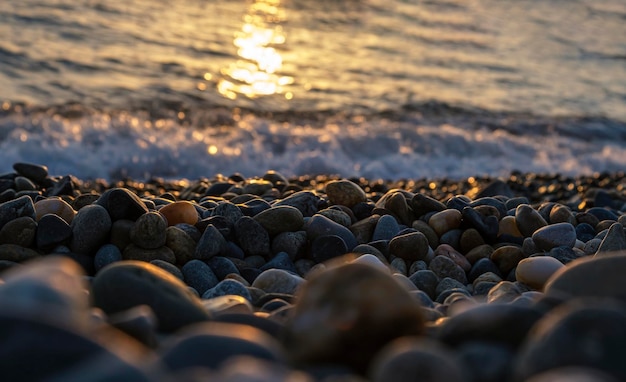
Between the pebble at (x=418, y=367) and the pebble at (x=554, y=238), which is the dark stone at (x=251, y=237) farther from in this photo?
the pebble at (x=418, y=367)

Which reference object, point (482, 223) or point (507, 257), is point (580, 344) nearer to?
point (507, 257)

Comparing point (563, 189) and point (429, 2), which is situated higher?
point (429, 2)

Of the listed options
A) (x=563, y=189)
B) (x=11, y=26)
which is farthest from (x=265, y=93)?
(x=563, y=189)

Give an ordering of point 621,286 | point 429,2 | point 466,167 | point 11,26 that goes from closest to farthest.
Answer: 1. point 621,286
2. point 466,167
3. point 11,26
4. point 429,2

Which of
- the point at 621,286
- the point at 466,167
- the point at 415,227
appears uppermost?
the point at 621,286

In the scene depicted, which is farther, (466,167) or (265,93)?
(265,93)

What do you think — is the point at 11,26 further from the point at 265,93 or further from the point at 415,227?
the point at 415,227

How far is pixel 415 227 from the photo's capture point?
393cm

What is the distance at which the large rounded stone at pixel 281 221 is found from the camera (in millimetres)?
3725

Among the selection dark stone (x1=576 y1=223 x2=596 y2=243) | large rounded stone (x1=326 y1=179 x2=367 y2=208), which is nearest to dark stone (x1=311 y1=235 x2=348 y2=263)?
large rounded stone (x1=326 y1=179 x2=367 y2=208)

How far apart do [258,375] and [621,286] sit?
3.46ft

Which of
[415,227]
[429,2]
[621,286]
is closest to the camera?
[621,286]

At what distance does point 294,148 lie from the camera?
379 inches

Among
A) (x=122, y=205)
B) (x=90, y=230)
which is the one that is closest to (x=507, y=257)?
(x=122, y=205)
